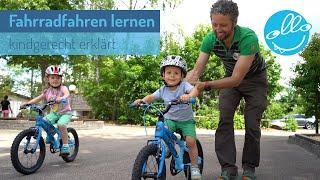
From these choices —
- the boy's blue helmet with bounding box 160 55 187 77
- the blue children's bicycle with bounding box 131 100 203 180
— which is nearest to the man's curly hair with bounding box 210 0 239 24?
the boy's blue helmet with bounding box 160 55 187 77

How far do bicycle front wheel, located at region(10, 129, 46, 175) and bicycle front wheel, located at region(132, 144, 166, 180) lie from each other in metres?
2.61

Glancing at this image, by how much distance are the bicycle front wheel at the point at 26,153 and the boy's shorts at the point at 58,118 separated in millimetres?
550

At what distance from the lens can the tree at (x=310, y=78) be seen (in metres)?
14.4

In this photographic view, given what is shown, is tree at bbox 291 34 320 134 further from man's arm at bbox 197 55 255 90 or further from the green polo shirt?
man's arm at bbox 197 55 255 90

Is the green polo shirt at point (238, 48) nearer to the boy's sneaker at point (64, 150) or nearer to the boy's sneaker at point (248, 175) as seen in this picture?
the boy's sneaker at point (248, 175)

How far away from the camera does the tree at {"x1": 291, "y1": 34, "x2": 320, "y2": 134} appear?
14.4 metres

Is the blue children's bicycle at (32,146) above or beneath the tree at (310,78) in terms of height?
beneath

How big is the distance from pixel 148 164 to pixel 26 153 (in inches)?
111

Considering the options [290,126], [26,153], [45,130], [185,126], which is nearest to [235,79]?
[185,126]

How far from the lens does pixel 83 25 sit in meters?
28.8

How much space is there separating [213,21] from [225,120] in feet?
3.84

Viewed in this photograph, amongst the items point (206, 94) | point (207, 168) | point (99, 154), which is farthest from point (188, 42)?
point (207, 168)

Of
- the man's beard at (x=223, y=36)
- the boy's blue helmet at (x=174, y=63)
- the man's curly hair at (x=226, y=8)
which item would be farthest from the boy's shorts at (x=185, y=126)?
the man's curly hair at (x=226, y=8)

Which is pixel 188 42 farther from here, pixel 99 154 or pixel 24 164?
pixel 24 164
